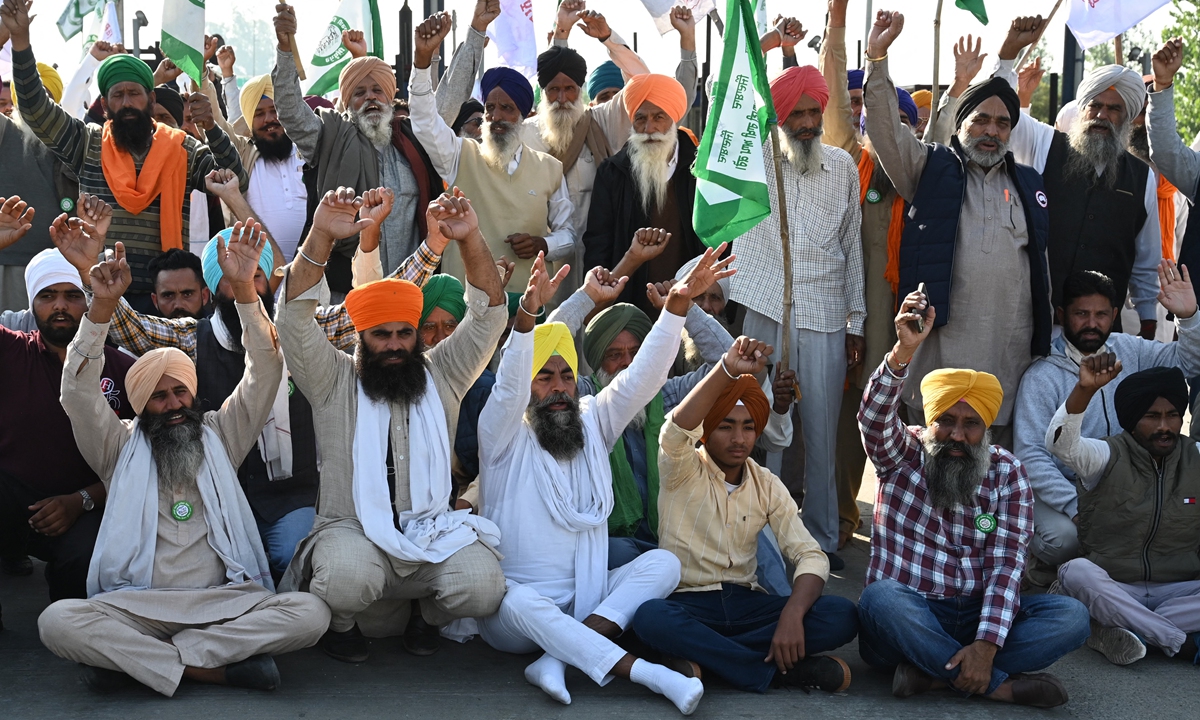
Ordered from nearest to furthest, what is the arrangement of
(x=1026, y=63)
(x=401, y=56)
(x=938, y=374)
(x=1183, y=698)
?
(x=1183, y=698) < (x=938, y=374) < (x=1026, y=63) < (x=401, y=56)

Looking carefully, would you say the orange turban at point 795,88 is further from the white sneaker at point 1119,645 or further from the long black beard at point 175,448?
the long black beard at point 175,448

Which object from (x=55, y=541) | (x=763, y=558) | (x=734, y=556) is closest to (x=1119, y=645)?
(x=763, y=558)

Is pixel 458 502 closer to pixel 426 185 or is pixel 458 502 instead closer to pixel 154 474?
pixel 154 474

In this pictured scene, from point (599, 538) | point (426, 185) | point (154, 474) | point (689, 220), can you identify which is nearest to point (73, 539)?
point (154, 474)

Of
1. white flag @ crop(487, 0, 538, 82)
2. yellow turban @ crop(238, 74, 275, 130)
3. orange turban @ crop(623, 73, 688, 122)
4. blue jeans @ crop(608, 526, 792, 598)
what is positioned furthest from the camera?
white flag @ crop(487, 0, 538, 82)

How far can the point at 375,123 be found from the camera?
6.56 metres

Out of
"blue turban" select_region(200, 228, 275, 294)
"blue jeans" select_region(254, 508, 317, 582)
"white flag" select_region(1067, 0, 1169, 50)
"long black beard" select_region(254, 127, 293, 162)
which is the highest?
"white flag" select_region(1067, 0, 1169, 50)

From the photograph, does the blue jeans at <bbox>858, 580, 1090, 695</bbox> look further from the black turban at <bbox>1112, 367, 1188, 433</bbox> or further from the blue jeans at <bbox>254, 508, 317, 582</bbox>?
the blue jeans at <bbox>254, 508, 317, 582</bbox>

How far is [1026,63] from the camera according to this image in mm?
7809

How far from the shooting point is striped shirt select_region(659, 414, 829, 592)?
4.98 metres

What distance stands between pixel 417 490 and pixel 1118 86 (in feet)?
13.3

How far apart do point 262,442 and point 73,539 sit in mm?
832

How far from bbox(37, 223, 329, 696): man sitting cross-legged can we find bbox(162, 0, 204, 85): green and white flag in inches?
129

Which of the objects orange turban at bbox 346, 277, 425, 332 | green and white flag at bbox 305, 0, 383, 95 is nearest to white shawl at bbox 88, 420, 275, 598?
orange turban at bbox 346, 277, 425, 332
